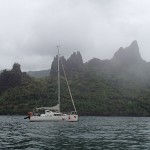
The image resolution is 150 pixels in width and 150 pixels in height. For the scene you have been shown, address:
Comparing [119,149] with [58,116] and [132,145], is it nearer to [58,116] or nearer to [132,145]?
[132,145]

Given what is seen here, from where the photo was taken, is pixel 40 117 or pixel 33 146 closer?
pixel 33 146

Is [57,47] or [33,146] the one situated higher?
[57,47]

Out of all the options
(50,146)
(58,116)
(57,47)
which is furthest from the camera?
(57,47)

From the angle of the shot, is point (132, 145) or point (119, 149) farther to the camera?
point (132, 145)

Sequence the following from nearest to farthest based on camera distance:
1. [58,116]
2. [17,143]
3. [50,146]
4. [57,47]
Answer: [50,146]
[17,143]
[58,116]
[57,47]

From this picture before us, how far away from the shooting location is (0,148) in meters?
43.4

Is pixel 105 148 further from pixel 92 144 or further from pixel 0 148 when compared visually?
pixel 0 148

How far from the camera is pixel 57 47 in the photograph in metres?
123

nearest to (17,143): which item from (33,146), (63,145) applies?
(33,146)

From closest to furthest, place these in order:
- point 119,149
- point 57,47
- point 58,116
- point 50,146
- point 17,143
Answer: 1. point 119,149
2. point 50,146
3. point 17,143
4. point 58,116
5. point 57,47

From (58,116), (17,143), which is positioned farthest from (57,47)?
(17,143)

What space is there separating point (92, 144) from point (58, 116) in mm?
61198

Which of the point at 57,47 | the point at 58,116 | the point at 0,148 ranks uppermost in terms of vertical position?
the point at 57,47

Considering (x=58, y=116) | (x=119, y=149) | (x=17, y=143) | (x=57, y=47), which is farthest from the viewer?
(x=57, y=47)
